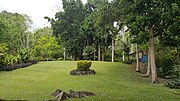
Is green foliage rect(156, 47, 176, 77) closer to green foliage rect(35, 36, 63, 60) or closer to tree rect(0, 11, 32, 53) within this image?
tree rect(0, 11, 32, 53)

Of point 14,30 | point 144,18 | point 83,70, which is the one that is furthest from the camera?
point 14,30

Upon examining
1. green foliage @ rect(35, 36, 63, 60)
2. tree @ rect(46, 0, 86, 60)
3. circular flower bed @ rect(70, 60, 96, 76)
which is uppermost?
tree @ rect(46, 0, 86, 60)

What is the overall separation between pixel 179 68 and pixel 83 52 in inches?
966

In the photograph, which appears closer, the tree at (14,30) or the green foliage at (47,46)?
the tree at (14,30)

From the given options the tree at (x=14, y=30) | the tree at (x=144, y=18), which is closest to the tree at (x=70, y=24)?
the tree at (x=14, y=30)

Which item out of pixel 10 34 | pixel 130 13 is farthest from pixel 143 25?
pixel 10 34

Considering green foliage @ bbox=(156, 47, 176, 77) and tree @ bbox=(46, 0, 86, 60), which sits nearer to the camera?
green foliage @ bbox=(156, 47, 176, 77)

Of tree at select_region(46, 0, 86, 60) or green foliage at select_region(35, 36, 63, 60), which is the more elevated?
tree at select_region(46, 0, 86, 60)

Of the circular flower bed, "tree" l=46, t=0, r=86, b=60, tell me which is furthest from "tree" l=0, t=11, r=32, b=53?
the circular flower bed

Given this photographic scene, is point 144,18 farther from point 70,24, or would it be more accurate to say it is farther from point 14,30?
point 70,24

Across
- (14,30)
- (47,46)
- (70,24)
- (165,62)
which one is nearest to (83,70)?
(165,62)

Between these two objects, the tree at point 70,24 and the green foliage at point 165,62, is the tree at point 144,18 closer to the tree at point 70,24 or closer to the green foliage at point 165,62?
the green foliage at point 165,62

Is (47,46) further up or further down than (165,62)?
further up

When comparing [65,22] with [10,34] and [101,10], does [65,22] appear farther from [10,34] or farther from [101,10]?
[101,10]
